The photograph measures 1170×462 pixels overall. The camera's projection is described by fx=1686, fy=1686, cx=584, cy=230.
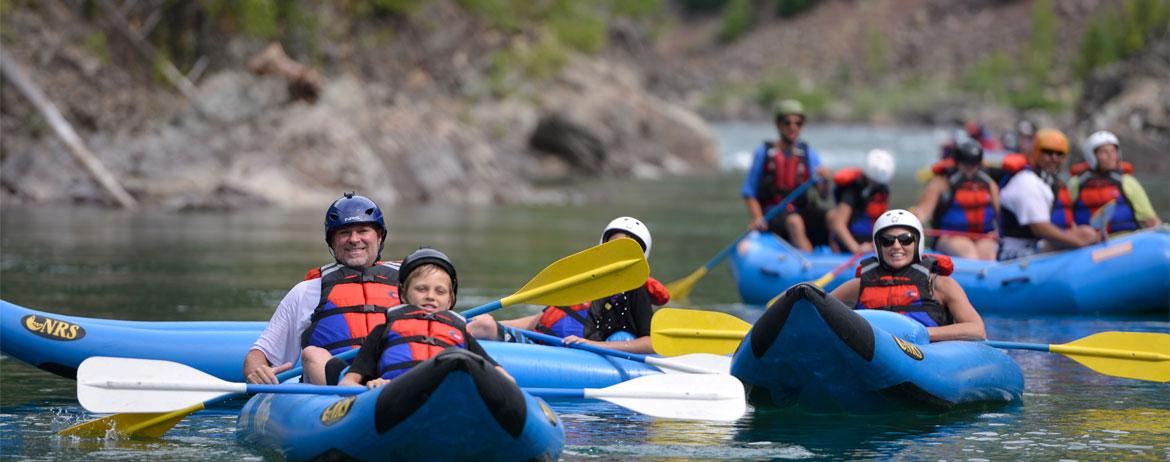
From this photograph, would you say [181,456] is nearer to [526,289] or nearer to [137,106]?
[526,289]

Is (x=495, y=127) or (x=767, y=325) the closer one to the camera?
(x=767, y=325)

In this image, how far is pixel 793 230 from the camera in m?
13.3

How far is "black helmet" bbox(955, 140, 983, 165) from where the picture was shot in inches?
470

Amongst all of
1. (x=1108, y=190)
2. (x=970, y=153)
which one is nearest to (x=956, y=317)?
(x=970, y=153)

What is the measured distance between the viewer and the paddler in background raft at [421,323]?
5977 millimetres

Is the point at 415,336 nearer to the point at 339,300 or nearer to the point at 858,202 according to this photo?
the point at 339,300

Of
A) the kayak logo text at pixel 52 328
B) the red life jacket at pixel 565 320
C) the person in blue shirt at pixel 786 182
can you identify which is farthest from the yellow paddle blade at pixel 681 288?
the kayak logo text at pixel 52 328

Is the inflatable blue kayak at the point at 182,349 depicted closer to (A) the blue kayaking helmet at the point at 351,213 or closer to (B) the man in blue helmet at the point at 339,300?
(B) the man in blue helmet at the point at 339,300

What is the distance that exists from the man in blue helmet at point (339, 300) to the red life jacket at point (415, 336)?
0.86 metres

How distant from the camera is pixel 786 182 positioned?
13.3 meters

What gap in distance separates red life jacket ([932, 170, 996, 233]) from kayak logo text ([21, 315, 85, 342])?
256 inches

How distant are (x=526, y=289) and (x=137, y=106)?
20.7m

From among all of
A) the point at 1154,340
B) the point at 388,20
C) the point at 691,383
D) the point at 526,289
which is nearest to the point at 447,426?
the point at 691,383

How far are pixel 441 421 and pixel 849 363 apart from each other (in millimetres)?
2312
